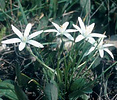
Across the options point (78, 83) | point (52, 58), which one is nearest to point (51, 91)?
point (78, 83)

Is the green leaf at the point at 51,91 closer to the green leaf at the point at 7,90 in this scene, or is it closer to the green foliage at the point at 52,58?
the green foliage at the point at 52,58

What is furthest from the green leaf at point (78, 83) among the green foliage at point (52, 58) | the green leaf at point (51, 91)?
the green leaf at point (51, 91)

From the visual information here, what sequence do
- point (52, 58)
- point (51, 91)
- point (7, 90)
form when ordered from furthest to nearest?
1. point (52, 58)
2. point (7, 90)
3. point (51, 91)

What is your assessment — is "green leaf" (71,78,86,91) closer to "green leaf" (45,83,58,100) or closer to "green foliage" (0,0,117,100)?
"green foliage" (0,0,117,100)

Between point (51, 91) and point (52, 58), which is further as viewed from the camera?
point (52, 58)

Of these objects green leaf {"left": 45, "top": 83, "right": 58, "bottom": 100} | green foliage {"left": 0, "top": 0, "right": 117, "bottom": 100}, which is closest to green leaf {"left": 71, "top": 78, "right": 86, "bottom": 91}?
green foliage {"left": 0, "top": 0, "right": 117, "bottom": 100}

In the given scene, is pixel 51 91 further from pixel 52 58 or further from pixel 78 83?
pixel 52 58

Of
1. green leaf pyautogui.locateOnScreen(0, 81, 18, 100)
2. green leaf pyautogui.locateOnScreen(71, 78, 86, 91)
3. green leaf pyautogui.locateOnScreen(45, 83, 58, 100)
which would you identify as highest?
green leaf pyautogui.locateOnScreen(0, 81, 18, 100)

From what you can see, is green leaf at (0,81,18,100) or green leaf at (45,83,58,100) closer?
green leaf at (45,83,58,100)

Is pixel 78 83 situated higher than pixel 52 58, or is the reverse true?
pixel 52 58
